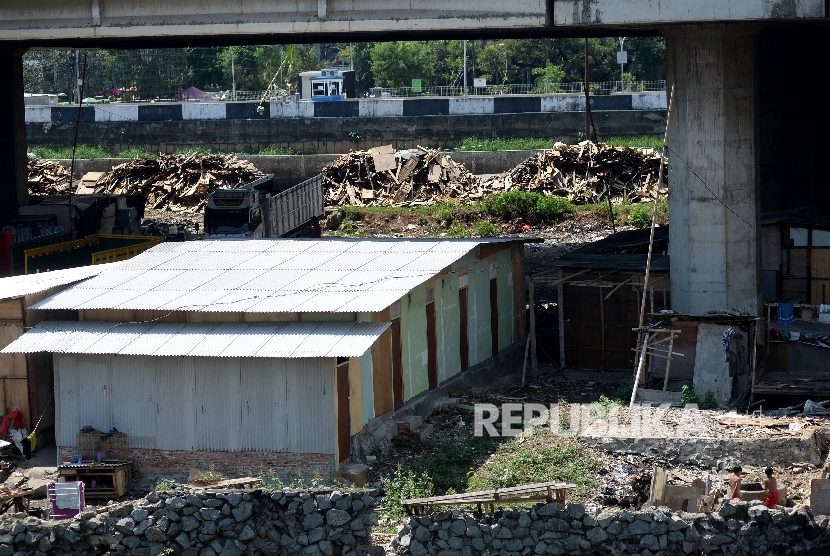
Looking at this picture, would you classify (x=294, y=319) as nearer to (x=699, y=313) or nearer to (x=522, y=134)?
(x=699, y=313)

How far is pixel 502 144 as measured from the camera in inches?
2643

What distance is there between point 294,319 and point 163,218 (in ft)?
98.7

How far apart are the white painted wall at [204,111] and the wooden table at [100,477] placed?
171 ft

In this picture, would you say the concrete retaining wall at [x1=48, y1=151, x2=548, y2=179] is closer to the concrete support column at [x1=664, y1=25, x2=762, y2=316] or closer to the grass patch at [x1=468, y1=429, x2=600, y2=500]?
the concrete support column at [x1=664, y1=25, x2=762, y2=316]

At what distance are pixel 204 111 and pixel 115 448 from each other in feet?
171

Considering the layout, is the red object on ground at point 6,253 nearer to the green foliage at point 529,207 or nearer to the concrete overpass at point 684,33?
the concrete overpass at point 684,33

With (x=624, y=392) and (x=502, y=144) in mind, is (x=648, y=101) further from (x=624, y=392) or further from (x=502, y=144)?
(x=624, y=392)

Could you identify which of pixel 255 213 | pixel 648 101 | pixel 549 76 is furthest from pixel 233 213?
pixel 549 76

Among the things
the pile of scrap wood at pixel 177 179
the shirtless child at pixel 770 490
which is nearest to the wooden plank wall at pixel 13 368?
the shirtless child at pixel 770 490

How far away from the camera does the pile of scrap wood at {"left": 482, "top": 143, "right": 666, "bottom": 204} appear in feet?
161

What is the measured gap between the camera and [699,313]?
28.6m

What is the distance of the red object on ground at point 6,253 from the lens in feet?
119

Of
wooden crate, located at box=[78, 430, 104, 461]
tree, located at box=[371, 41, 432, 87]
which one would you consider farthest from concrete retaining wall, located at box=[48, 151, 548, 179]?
wooden crate, located at box=[78, 430, 104, 461]

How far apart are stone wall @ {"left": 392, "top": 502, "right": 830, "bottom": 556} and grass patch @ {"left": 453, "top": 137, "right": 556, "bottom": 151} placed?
47.9 metres
